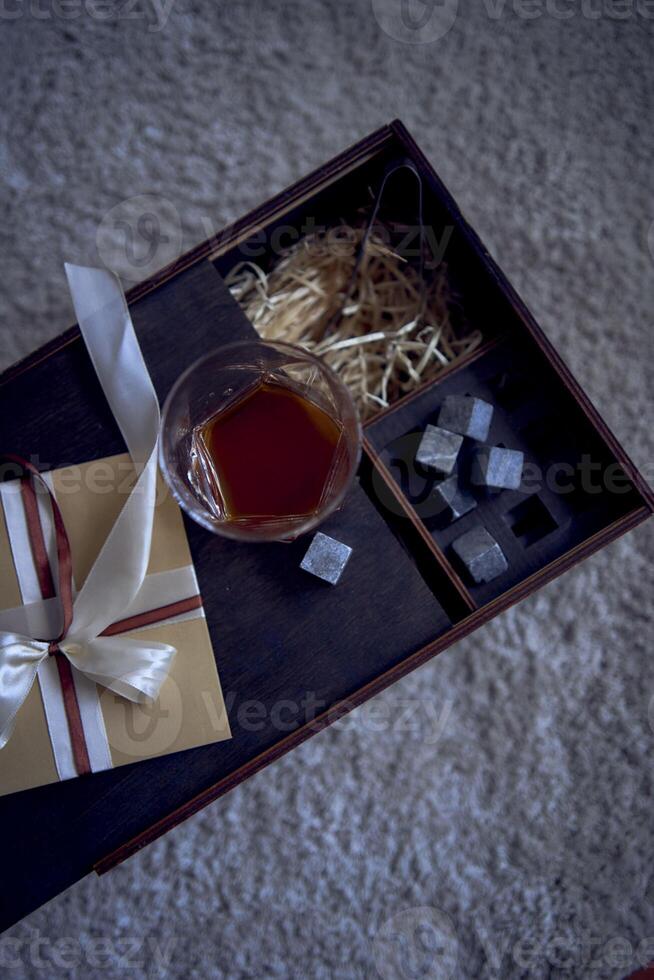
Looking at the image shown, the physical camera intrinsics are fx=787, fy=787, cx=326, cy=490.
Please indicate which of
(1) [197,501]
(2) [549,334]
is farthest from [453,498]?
(2) [549,334]

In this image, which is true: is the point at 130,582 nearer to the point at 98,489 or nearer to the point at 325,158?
the point at 98,489

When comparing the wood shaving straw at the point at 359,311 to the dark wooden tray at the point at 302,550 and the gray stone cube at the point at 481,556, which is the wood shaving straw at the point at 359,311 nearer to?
the dark wooden tray at the point at 302,550

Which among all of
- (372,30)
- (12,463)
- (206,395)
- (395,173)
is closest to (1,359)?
(12,463)

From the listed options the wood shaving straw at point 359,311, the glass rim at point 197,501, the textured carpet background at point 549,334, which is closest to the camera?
the glass rim at point 197,501

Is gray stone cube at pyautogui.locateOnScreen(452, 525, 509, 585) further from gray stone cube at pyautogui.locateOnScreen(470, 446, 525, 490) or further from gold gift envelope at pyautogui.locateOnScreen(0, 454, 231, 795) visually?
gold gift envelope at pyautogui.locateOnScreen(0, 454, 231, 795)

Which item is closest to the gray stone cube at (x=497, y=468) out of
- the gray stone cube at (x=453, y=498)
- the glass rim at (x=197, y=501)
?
the gray stone cube at (x=453, y=498)

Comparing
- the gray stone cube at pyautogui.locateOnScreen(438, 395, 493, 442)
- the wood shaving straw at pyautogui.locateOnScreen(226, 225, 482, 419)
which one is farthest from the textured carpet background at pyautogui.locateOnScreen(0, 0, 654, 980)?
the gray stone cube at pyautogui.locateOnScreen(438, 395, 493, 442)
